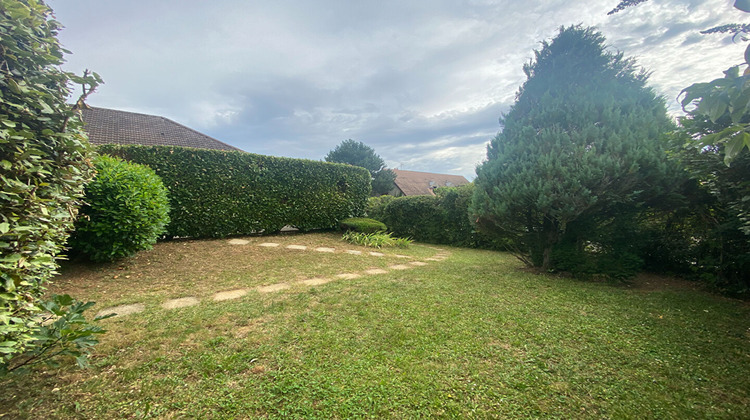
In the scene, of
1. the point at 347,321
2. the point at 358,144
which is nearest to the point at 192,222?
the point at 347,321

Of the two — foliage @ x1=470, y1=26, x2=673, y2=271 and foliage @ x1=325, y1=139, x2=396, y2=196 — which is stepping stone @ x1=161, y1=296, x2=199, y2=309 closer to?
foliage @ x1=470, y1=26, x2=673, y2=271

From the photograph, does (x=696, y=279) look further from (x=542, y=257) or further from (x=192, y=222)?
(x=192, y=222)

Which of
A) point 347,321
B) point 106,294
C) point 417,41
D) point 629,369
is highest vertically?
point 417,41

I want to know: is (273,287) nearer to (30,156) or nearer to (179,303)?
(179,303)

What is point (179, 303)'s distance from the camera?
10.4 ft

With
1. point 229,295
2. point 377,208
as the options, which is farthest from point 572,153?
point 377,208

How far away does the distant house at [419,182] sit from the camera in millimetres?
32175

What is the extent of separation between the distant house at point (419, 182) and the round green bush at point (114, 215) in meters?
26.6

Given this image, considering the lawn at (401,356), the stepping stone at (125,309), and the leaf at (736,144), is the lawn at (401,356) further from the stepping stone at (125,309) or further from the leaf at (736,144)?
the leaf at (736,144)

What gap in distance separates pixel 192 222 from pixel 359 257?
4.29 meters

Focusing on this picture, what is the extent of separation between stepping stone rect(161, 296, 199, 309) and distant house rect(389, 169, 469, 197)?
27397 mm

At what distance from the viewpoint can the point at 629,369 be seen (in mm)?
1931

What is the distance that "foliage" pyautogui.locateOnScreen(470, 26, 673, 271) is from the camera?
4.00 m

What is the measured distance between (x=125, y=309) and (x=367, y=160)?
29451 mm
